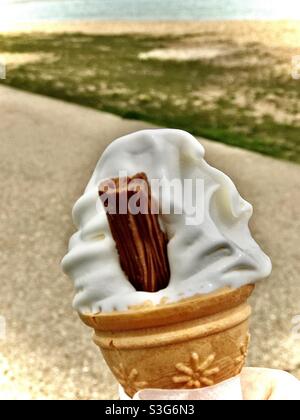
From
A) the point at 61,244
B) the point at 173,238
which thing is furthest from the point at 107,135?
the point at 173,238

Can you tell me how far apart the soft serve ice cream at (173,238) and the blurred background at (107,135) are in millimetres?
1599

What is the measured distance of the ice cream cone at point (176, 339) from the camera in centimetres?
132

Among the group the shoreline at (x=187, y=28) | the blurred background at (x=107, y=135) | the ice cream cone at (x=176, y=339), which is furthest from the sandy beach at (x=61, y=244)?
the shoreline at (x=187, y=28)

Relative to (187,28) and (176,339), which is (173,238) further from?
(187,28)

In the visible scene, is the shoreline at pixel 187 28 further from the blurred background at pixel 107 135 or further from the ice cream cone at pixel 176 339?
the ice cream cone at pixel 176 339

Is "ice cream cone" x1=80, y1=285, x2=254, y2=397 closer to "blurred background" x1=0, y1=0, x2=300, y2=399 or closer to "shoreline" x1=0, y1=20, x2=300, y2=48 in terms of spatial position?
"blurred background" x1=0, y1=0, x2=300, y2=399

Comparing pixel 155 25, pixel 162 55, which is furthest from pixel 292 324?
pixel 155 25

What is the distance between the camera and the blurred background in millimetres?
3184

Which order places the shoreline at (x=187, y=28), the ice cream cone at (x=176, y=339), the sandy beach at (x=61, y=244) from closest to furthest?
the ice cream cone at (x=176, y=339)
the sandy beach at (x=61, y=244)
the shoreline at (x=187, y=28)

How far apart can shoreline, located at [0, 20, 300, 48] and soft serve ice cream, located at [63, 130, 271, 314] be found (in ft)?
26.9

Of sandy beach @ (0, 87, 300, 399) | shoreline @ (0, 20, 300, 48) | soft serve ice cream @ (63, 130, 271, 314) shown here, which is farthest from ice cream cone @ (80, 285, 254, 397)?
shoreline @ (0, 20, 300, 48)

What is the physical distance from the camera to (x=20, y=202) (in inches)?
182

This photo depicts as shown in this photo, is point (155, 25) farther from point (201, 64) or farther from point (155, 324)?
point (155, 324)

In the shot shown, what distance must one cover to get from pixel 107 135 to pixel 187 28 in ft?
18.0
